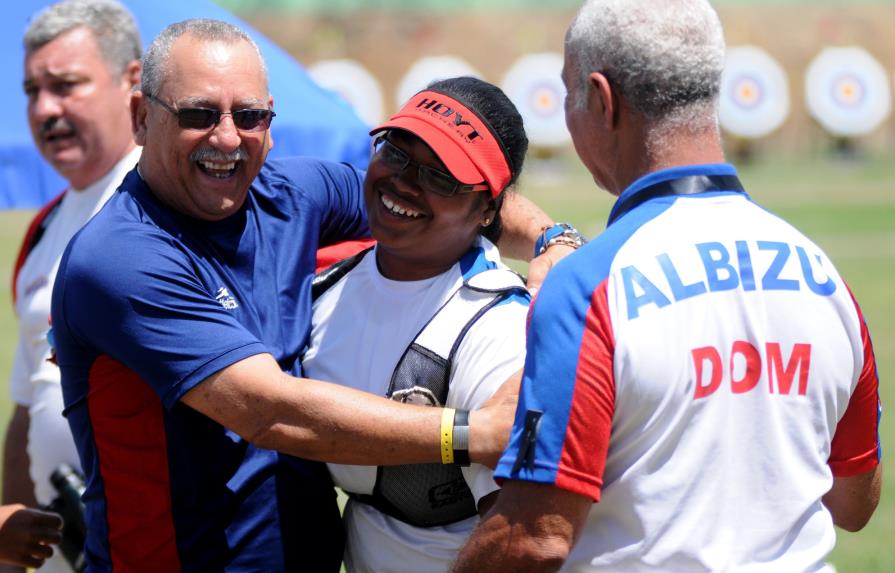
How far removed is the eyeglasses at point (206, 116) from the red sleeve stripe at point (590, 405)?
3.39ft

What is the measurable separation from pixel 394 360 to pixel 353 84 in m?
25.8

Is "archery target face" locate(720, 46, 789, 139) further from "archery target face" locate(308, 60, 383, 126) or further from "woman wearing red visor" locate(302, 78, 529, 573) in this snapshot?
"woman wearing red visor" locate(302, 78, 529, 573)

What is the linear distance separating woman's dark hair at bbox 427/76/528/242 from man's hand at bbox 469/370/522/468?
546mm

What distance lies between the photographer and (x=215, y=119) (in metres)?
2.60

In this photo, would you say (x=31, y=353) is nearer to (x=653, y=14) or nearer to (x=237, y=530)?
(x=237, y=530)

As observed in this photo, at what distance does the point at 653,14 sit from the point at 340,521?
1299 mm

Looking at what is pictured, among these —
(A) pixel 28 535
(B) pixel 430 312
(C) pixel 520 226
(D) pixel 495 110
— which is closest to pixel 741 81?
(C) pixel 520 226

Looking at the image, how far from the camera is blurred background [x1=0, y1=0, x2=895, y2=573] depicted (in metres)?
18.2

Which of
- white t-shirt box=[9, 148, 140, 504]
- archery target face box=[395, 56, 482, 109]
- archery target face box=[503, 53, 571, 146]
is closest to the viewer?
white t-shirt box=[9, 148, 140, 504]

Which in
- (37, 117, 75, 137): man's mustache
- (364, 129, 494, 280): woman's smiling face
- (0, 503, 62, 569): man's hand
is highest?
(37, 117, 75, 137): man's mustache

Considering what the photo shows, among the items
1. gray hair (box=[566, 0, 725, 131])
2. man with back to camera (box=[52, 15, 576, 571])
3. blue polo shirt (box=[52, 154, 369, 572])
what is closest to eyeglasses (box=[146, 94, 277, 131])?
man with back to camera (box=[52, 15, 576, 571])

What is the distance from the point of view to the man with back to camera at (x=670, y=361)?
195cm

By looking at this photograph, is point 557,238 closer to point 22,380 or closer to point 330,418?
point 330,418

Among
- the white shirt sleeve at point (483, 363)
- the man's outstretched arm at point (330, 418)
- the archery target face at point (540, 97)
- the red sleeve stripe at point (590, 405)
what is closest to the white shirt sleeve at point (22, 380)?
the man's outstretched arm at point (330, 418)
